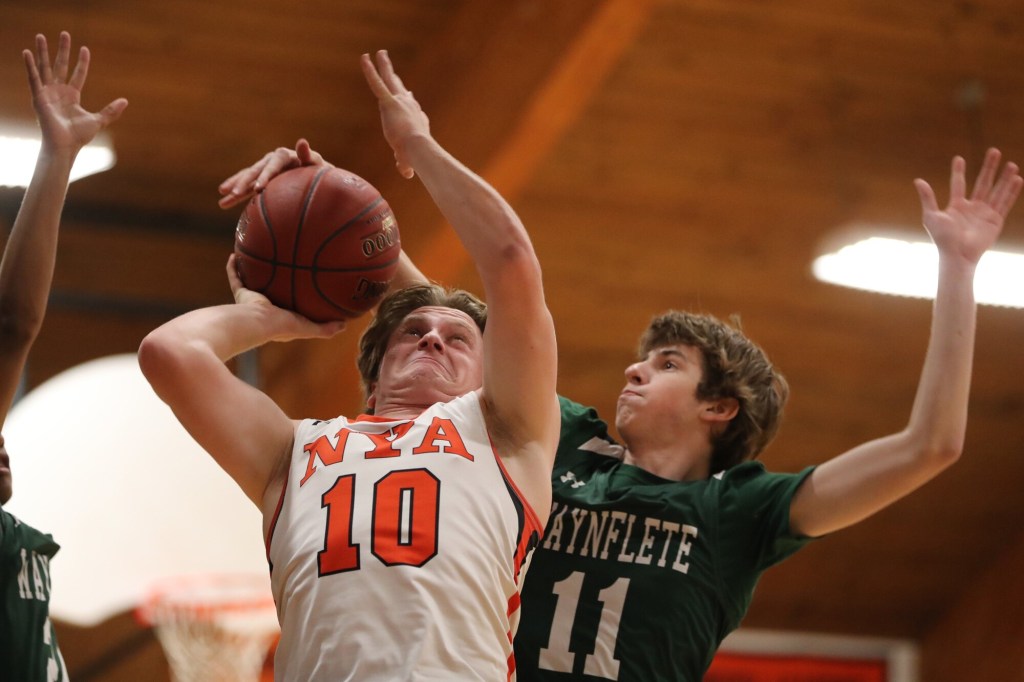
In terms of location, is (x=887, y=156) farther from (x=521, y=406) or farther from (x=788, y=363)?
(x=521, y=406)

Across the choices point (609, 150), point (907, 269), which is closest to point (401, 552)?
point (609, 150)

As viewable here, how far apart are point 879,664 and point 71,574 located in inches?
274

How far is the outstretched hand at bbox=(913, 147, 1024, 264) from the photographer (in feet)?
11.3

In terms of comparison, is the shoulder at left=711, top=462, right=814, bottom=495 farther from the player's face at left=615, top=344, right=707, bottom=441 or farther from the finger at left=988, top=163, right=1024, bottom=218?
the finger at left=988, top=163, right=1024, bottom=218

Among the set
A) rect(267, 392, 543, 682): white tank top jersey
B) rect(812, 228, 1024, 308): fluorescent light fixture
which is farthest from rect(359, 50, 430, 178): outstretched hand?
rect(812, 228, 1024, 308): fluorescent light fixture

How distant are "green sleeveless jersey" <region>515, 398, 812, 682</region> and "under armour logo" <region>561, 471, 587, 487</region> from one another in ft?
0.05

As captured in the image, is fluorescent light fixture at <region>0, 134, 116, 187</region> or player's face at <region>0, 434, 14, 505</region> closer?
player's face at <region>0, 434, 14, 505</region>

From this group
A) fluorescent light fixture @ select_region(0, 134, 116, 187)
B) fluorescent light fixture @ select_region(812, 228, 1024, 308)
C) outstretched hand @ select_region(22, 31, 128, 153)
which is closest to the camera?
outstretched hand @ select_region(22, 31, 128, 153)

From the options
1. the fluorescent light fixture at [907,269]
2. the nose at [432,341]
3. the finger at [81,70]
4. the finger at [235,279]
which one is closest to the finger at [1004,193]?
the nose at [432,341]

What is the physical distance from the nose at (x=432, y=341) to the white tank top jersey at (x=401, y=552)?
0.82 feet

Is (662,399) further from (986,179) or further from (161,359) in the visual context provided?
(161,359)

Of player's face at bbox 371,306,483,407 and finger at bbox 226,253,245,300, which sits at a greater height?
finger at bbox 226,253,245,300

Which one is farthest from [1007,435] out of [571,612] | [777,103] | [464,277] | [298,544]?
[298,544]

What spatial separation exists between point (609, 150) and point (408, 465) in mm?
6259
